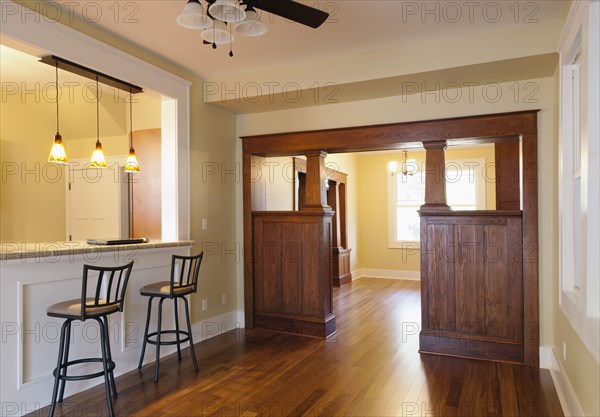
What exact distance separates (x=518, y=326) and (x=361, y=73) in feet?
8.74

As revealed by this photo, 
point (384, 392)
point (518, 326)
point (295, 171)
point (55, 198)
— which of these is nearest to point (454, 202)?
point (295, 171)

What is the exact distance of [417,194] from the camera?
8.63 meters

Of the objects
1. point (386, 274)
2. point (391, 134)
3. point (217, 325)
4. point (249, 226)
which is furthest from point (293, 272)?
point (386, 274)

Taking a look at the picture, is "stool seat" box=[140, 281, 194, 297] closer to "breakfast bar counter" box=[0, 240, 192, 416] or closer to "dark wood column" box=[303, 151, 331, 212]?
"breakfast bar counter" box=[0, 240, 192, 416]

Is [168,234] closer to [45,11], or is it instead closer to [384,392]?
[45,11]

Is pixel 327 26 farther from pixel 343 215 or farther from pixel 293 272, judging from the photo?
pixel 343 215

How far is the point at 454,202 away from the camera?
8.28 m

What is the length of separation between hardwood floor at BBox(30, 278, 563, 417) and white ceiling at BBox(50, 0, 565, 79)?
2796 millimetres

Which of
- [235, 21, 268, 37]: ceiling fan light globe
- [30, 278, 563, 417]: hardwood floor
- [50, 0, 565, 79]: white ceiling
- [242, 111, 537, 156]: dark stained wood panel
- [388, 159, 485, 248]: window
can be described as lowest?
[30, 278, 563, 417]: hardwood floor

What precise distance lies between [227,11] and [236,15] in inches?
1.9

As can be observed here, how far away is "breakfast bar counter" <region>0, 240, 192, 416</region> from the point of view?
8.87 feet

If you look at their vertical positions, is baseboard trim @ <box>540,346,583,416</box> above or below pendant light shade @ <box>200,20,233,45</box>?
below

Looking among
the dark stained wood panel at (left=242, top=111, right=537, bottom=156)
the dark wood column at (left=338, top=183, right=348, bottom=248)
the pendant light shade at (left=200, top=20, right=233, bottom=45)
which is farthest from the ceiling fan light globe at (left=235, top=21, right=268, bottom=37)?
the dark wood column at (left=338, top=183, right=348, bottom=248)

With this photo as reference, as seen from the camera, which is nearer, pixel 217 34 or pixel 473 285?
pixel 217 34
